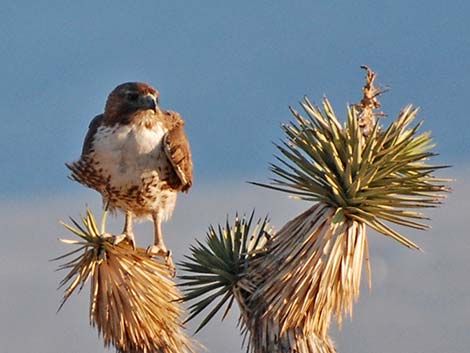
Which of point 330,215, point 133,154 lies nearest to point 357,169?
point 330,215

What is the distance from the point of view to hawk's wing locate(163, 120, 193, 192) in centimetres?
945

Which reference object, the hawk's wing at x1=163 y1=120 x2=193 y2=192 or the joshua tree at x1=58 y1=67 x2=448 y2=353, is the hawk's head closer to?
the hawk's wing at x1=163 y1=120 x2=193 y2=192

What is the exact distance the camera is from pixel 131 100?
9.46m

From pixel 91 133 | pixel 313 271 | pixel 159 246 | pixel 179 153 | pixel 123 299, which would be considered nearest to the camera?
pixel 313 271

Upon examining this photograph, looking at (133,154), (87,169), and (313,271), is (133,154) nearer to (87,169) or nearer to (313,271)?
(87,169)

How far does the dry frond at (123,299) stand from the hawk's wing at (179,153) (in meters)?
1.41

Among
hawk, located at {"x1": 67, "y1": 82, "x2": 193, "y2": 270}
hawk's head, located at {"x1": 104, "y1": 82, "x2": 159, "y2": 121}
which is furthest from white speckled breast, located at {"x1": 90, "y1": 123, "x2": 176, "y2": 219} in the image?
hawk's head, located at {"x1": 104, "y1": 82, "x2": 159, "y2": 121}

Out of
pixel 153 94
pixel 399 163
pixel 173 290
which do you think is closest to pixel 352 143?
pixel 399 163

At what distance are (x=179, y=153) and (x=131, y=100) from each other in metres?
0.67

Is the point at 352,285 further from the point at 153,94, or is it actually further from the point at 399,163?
the point at 153,94

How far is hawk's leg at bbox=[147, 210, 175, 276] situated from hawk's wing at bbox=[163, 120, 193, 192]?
430 mm

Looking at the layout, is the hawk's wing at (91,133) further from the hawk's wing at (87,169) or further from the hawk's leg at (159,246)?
the hawk's leg at (159,246)

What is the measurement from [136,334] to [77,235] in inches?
36.4

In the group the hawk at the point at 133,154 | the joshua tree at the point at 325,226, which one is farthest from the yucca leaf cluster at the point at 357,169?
the hawk at the point at 133,154
